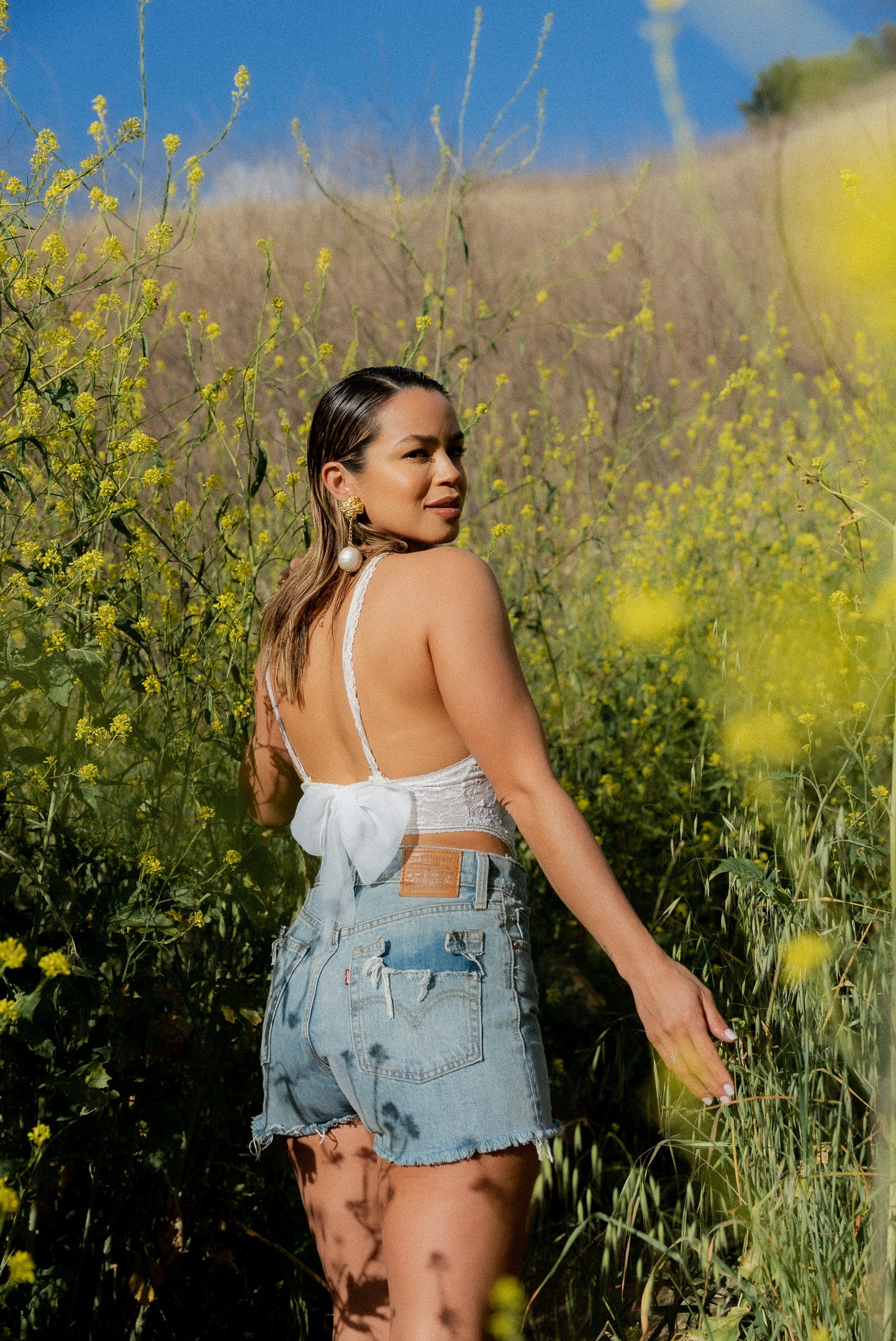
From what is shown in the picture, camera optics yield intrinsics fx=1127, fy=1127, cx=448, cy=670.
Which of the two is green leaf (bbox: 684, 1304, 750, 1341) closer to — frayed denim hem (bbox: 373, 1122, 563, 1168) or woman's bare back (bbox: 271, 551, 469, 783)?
frayed denim hem (bbox: 373, 1122, 563, 1168)

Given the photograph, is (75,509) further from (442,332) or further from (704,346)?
(704,346)

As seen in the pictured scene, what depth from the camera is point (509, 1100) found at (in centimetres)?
139

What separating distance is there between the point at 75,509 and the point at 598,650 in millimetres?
2201

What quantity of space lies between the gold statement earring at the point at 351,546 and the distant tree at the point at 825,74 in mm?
1190

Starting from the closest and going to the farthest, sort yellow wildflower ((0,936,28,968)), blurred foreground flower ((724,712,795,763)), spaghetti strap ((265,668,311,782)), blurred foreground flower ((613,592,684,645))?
yellow wildflower ((0,936,28,968)) < spaghetti strap ((265,668,311,782)) < blurred foreground flower ((724,712,795,763)) < blurred foreground flower ((613,592,684,645))

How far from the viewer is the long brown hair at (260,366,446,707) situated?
169 centimetres

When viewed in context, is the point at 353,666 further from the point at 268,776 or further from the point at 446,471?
the point at 268,776

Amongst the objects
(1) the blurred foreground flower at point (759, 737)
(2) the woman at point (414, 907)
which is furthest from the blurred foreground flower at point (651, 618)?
(2) the woman at point (414, 907)

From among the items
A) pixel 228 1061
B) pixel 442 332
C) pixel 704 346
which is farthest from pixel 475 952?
pixel 704 346

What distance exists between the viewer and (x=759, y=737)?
216cm

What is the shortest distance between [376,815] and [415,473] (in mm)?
511

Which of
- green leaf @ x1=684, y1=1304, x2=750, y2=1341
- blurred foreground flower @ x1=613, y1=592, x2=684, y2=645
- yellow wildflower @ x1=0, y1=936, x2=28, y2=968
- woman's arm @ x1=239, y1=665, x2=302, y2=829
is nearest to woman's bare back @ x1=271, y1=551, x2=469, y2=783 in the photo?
woman's arm @ x1=239, y1=665, x2=302, y2=829

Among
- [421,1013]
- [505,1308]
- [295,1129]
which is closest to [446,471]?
[421,1013]

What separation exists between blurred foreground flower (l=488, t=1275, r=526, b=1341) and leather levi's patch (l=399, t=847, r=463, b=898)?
453 millimetres
